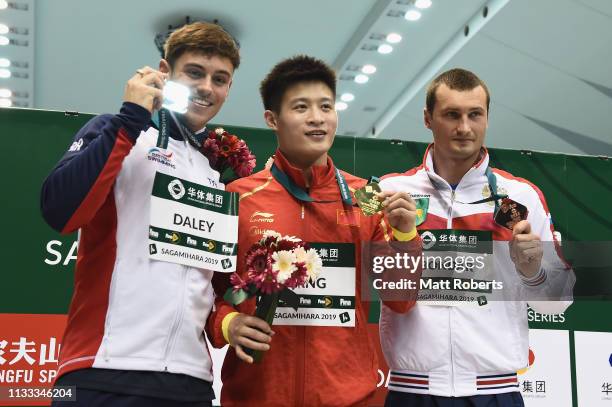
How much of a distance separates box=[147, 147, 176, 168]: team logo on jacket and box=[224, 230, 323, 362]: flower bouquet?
17.8 inches

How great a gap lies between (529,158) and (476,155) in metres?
1.87

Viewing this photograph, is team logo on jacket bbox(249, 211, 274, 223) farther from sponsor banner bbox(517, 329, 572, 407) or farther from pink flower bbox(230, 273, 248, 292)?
sponsor banner bbox(517, 329, 572, 407)

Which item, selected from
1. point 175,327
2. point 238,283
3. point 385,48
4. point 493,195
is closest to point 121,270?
point 175,327

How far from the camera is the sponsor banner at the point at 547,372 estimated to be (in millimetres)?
4473

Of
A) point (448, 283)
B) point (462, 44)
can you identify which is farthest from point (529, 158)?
point (462, 44)

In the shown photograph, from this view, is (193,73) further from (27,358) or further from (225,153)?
(27,358)

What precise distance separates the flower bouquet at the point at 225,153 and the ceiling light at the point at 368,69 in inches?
273

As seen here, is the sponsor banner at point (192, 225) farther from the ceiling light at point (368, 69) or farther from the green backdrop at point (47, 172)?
the ceiling light at point (368, 69)

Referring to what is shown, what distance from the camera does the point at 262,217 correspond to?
2693 millimetres

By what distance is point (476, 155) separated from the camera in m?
3.09

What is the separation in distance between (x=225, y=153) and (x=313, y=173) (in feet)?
1.18

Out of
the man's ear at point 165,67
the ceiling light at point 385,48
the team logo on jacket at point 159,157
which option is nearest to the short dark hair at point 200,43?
the man's ear at point 165,67

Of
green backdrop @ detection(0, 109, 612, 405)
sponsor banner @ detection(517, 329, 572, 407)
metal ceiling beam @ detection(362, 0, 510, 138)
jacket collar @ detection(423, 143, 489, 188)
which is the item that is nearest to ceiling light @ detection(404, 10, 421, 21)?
metal ceiling beam @ detection(362, 0, 510, 138)

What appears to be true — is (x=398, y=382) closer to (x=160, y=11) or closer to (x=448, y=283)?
(x=448, y=283)
